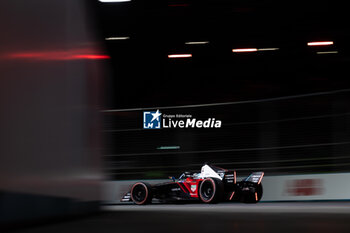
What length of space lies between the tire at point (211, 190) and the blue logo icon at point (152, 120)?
86.7 inches

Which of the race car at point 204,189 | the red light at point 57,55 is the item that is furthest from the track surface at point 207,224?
the race car at point 204,189

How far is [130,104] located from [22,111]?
11.2 meters

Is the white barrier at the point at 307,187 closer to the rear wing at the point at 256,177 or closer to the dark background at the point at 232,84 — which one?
the dark background at the point at 232,84

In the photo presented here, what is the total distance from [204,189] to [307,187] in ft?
6.68

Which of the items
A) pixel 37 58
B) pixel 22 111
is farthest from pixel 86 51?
pixel 22 111

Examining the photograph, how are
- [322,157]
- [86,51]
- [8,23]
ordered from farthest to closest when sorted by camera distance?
[322,157] → [86,51] → [8,23]

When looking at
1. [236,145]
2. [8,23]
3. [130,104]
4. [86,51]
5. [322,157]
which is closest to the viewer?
[8,23]

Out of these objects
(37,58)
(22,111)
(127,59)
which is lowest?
(22,111)

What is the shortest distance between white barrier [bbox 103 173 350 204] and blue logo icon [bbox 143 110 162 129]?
2.36 m

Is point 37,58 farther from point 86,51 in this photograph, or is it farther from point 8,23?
point 86,51

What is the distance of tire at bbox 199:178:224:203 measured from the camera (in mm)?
9391

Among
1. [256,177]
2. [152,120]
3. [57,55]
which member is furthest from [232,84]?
[57,55]

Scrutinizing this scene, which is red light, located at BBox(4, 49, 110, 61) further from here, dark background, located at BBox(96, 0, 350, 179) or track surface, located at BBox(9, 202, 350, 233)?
dark background, located at BBox(96, 0, 350, 179)

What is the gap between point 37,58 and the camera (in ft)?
10.2
